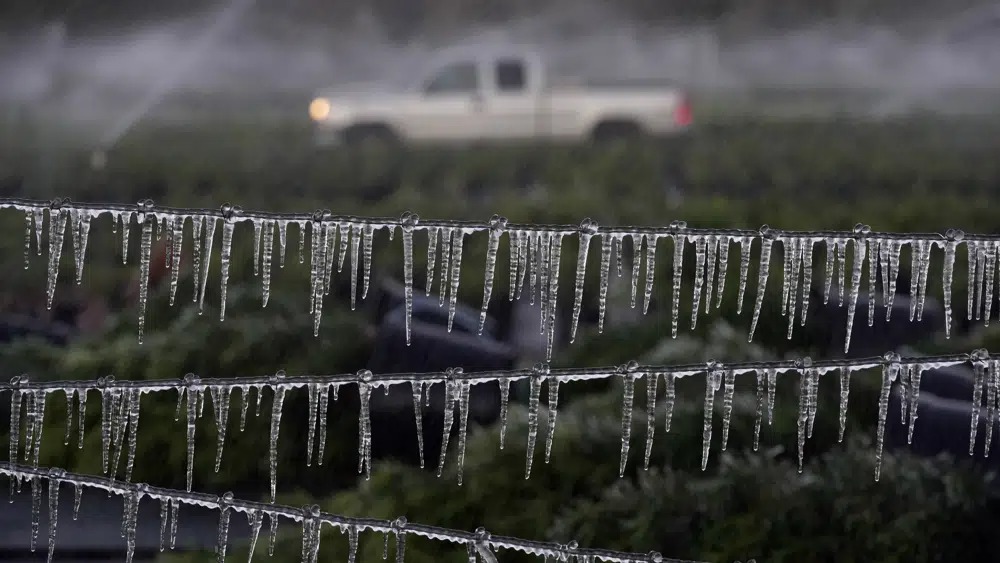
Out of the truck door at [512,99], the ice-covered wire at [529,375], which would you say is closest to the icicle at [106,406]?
the ice-covered wire at [529,375]

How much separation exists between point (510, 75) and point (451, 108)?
0.47ft

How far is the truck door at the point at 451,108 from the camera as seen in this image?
1918 mm

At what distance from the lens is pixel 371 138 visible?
1929mm

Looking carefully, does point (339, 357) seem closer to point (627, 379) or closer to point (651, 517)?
point (651, 517)

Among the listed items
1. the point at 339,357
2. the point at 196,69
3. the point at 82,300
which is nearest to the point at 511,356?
the point at 339,357

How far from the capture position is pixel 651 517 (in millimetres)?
1388

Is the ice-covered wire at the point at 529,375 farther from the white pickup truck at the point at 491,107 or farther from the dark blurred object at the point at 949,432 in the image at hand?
the white pickup truck at the point at 491,107

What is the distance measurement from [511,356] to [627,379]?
0.63 metres

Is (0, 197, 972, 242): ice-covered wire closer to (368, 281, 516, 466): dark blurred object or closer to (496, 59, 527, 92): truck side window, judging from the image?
(368, 281, 516, 466): dark blurred object

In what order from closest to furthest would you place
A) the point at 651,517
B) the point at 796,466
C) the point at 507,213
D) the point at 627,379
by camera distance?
the point at 627,379
the point at 651,517
the point at 796,466
the point at 507,213

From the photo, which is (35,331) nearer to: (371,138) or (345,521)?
(371,138)

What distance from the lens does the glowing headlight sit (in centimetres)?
195

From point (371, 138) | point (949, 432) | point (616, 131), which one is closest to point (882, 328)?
point (949, 432)

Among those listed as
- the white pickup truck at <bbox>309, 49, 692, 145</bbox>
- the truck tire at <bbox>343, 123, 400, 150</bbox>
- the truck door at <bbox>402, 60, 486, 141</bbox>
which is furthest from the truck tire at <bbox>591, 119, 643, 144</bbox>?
the truck tire at <bbox>343, 123, 400, 150</bbox>
